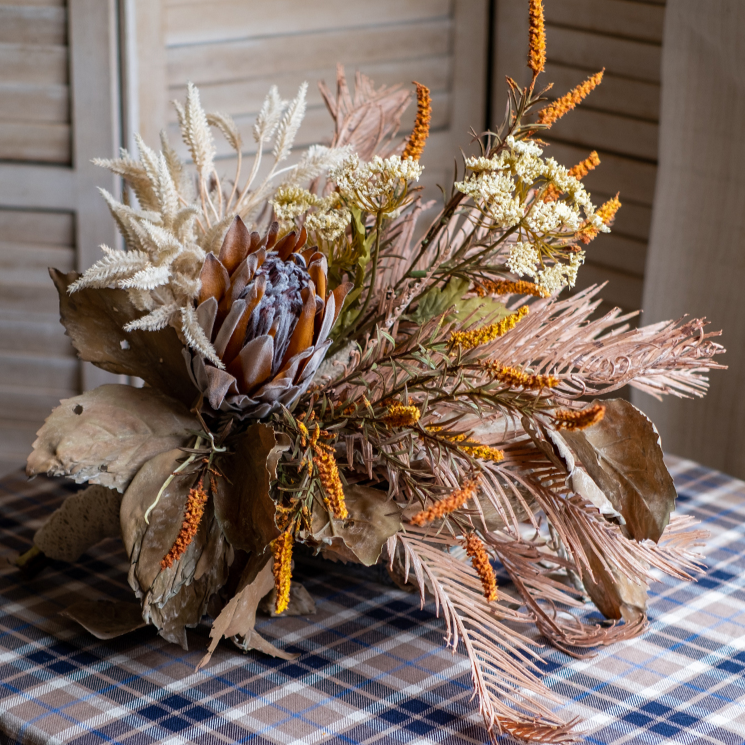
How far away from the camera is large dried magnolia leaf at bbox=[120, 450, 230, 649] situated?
0.60 m

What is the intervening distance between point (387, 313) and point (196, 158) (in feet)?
0.69

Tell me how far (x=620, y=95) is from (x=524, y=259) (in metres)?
1.27

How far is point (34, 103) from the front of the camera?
66.1 inches

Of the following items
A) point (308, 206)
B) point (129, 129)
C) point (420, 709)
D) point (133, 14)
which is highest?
point (133, 14)

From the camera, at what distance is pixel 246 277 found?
59cm

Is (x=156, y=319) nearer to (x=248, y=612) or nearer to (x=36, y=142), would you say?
(x=248, y=612)

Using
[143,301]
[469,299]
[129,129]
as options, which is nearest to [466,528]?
[469,299]

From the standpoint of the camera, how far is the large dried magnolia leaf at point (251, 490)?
58 centimetres

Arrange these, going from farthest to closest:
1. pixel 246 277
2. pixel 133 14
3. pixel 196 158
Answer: pixel 133 14 < pixel 196 158 < pixel 246 277

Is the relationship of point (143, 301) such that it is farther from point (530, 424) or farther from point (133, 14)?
point (133, 14)


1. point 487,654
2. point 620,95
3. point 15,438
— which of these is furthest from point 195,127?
point 15,438

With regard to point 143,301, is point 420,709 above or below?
below

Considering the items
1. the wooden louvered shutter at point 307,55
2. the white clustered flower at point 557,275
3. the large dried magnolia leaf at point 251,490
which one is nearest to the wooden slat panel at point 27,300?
the wooden louvered shutter at point 307,55

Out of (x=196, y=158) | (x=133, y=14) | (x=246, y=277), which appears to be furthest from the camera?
(x=133, y=14)
